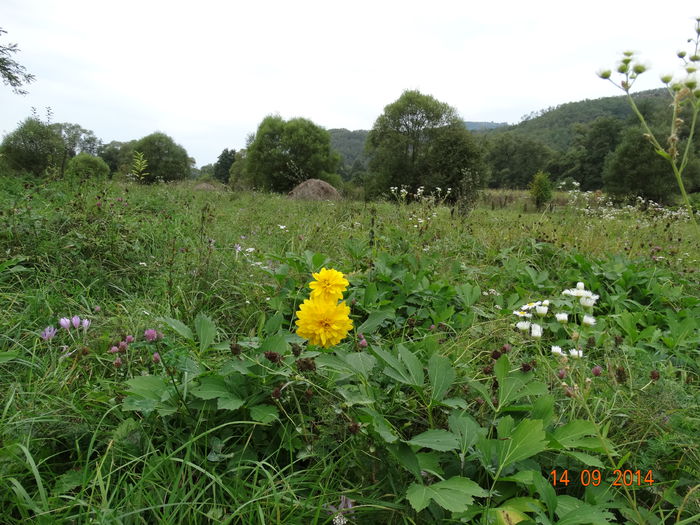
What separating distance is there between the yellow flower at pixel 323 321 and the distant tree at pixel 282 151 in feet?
81.9

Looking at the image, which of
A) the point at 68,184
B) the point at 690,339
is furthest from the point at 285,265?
the point at 68,184

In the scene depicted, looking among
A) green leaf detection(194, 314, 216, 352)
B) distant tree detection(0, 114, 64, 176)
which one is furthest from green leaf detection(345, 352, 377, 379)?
distant tree detection(0, 114, 64, 176)

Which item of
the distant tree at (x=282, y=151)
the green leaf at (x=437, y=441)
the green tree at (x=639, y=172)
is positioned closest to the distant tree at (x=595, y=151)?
the green tree at (x=639, y=172)

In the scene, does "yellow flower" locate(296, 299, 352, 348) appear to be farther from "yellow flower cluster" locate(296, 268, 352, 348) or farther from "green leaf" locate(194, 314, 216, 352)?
"green leaf" locate(194, 314, 216, 352)

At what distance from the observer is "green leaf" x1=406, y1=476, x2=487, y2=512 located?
820 mm

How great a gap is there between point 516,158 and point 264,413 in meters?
53.1

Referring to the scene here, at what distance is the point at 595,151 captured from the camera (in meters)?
35.4

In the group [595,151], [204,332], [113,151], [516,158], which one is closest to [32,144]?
[204,332]

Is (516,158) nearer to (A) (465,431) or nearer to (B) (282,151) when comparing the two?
(B) (282,151)

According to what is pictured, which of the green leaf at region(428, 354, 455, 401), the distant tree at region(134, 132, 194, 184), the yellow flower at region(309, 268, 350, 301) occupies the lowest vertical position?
the green leaf at region(428, 354, 455, 401)

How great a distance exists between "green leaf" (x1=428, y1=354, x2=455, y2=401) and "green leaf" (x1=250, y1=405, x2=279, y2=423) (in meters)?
0.43

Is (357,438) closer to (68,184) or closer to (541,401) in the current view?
(541,401)

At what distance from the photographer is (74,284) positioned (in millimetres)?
2348

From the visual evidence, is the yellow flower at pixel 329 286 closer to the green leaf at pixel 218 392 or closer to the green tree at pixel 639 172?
the green leaf at pixel 218 392
